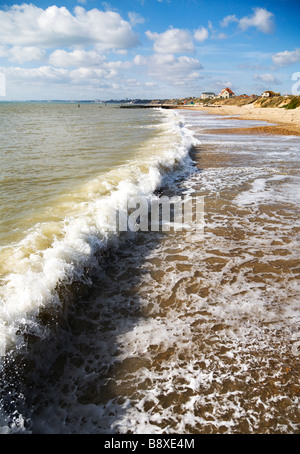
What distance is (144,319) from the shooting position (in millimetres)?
3840

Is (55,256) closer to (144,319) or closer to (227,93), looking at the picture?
(144,319)

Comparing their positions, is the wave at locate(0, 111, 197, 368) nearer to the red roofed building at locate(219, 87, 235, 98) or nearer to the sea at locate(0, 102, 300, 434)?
the sea at locate(0, 102, 300, 434)

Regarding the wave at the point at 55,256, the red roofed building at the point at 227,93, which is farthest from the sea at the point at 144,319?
the red roofed building at the point at 227,93

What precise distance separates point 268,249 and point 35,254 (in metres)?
4.50

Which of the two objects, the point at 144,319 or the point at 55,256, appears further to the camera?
the point at 55,256

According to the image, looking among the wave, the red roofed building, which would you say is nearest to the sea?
the wave

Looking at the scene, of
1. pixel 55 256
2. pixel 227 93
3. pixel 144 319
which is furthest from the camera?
pixel 227 93

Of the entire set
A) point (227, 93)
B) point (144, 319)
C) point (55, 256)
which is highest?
point (227, 93)

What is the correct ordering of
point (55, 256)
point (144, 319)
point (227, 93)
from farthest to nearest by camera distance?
1. point (227, 93)
2. point (55, 256)
3. point (144, 319)

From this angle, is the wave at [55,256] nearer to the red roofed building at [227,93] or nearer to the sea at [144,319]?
the sea at [144,319]

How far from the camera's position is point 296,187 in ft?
31.0

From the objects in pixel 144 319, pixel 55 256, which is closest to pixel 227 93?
pixel 55 256

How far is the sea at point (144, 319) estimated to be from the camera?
2664 millimetres
